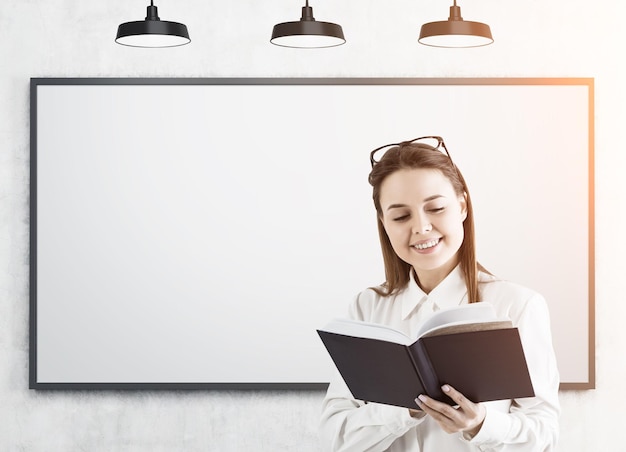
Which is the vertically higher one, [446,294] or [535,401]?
[446,294]

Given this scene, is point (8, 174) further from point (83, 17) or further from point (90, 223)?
point (83, 17)

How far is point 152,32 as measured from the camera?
2.41 meters

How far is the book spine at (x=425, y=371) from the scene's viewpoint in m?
1.28

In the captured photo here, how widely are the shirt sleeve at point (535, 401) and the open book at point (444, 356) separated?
90mm

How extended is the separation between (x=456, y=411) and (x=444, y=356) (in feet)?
0.38

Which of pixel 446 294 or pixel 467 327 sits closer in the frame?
pixel 467 327

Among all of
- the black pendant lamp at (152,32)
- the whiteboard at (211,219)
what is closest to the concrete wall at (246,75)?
the whiteboard at (211,219)

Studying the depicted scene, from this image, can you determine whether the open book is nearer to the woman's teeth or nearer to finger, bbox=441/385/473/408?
finger, bbox=441/385/473/408

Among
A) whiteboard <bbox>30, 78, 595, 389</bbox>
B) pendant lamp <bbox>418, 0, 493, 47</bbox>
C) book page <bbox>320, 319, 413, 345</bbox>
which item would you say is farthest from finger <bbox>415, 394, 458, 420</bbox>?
whiteboard <bbox>30, 78, 595, 389</bbox>

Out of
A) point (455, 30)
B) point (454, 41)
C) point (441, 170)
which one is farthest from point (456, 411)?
point (454, 41)

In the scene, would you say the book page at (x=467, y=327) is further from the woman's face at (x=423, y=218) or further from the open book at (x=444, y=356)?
the woman's face at (x=423, y=218)

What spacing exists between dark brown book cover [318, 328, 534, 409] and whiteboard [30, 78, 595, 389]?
4.92 ft

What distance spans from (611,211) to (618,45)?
66 cm

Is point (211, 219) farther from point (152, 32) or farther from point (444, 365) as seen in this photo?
point (444, 365)
